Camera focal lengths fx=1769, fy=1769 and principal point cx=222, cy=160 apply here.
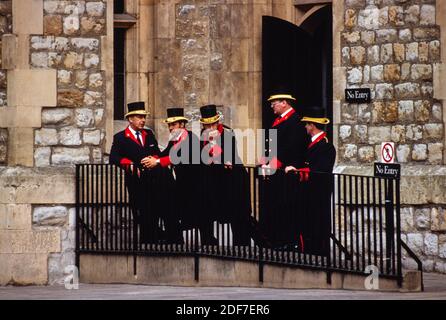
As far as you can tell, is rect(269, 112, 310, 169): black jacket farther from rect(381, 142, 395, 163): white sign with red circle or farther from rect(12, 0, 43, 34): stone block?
rect(12, 0, 43, 34): stone block

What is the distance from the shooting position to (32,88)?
20.6 meters

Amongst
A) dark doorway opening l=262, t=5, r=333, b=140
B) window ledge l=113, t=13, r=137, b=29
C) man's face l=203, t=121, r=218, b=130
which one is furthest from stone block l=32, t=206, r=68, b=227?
dark doorway opening l=262, t=5, r=333, b=140

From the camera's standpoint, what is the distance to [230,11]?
79.7 ft

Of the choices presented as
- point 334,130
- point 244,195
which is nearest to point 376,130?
point 334,130

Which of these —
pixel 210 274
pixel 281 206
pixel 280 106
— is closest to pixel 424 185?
pixel 280 106

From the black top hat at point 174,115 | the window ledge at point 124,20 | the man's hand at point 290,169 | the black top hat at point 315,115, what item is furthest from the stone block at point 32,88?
the window ledge at point 124,20

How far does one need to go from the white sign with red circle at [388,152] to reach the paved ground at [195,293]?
1.46m

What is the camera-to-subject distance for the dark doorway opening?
24297 millimetres

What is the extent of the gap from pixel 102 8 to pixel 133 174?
6.58 ft

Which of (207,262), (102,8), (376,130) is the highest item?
(102,8)

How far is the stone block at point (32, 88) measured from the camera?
20.5 m

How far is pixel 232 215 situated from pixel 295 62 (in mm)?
4668

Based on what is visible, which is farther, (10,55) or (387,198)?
(10,55)

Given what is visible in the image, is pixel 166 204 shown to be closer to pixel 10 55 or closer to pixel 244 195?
pixel 244 195
